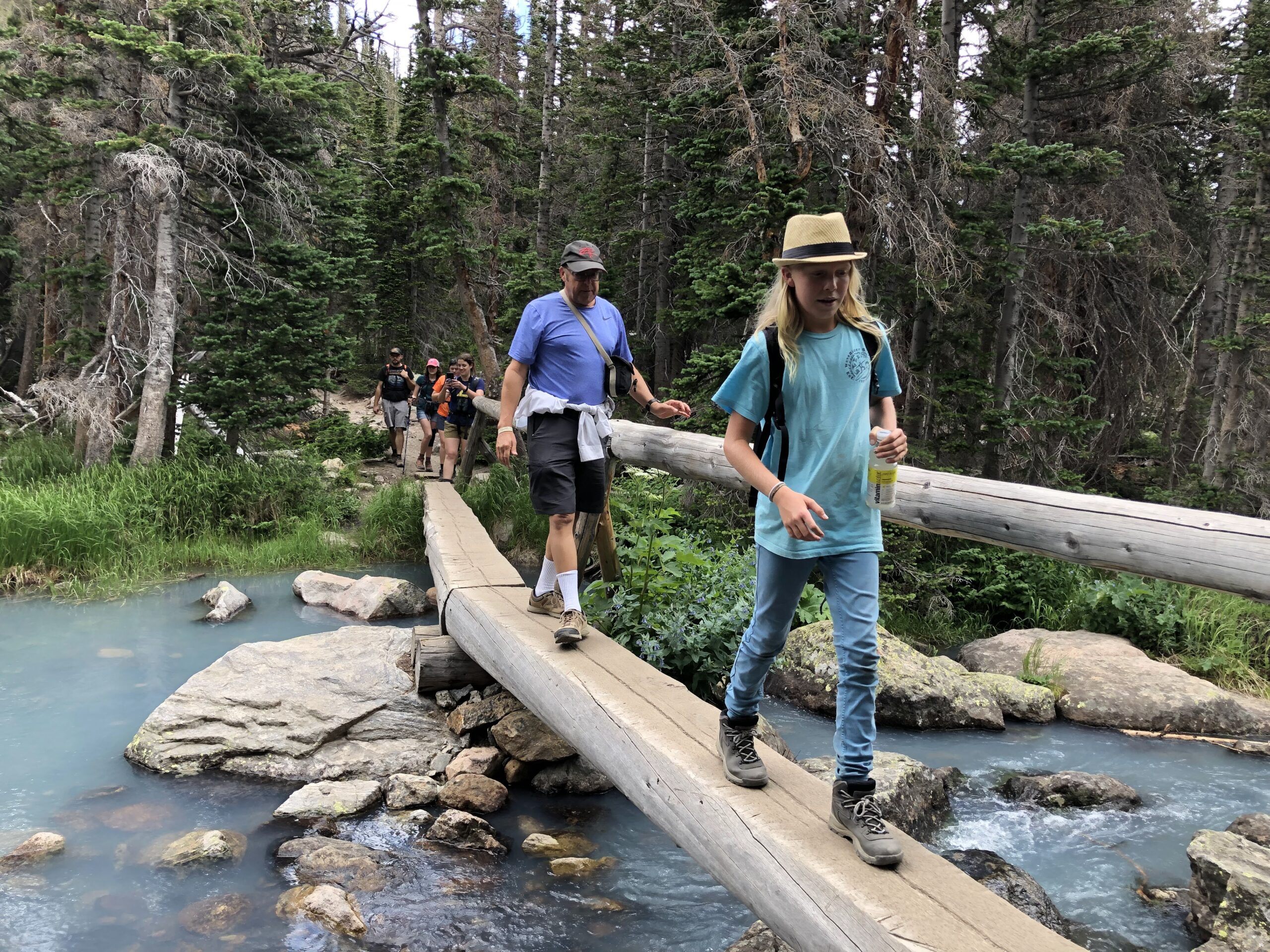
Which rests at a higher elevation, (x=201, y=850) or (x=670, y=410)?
(x=670, y=410)

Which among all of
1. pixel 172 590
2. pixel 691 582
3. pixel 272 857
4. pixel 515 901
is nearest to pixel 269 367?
pixel 172 590

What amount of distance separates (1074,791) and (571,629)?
336 centimetres

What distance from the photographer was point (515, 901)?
4348mm

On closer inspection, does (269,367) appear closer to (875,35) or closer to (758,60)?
(758,60)

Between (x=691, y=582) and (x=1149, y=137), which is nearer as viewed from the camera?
(x=691, y=582)

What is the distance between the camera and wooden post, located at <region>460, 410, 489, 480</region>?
12.7 meters

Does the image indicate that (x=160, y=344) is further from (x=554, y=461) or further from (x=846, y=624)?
(x=846, y=624)

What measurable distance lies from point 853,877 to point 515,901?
226cm

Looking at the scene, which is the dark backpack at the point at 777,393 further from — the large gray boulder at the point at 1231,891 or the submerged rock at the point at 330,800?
the submerged rock at the point at 330,800

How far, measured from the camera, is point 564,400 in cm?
490

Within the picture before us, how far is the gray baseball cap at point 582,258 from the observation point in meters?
4.86

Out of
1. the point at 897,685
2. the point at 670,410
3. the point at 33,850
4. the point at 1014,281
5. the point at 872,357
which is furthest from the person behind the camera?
the point at 1014,281

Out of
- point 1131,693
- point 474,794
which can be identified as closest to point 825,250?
point 474,794

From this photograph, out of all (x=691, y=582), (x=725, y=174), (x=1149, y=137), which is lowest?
(x=691, y=582)
